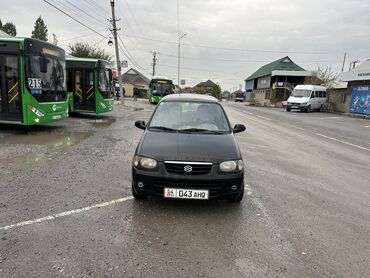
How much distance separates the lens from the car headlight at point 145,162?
13.6 feet

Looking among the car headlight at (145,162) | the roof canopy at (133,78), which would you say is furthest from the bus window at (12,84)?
the roof canopy at (133,78)

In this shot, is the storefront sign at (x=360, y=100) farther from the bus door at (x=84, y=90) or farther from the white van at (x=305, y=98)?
the bus door at (x=84, y=90)

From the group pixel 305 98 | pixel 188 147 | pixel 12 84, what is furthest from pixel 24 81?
pixel 305 98

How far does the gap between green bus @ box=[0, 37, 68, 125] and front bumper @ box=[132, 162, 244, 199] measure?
8.00 m

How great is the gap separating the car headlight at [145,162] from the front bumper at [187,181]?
61 mm

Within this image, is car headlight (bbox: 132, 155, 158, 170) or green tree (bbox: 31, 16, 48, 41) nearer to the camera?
car headlight (bbox: 132, 155, 158, 170)

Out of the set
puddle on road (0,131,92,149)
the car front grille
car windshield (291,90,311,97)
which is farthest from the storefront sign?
the car front grille

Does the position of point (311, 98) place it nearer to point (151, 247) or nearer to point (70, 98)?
point (70, 98)

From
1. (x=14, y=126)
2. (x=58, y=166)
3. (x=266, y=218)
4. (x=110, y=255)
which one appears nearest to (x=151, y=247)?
(x=110, y=255)

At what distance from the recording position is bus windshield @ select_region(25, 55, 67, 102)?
1035 cm

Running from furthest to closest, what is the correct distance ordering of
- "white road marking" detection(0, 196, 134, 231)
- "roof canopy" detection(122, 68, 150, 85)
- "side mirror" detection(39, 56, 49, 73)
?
"roof canopy" detection(122, 68, 150, 85)
"side mirror" detection(39, 56, 49, 73)
"white road marking" detection(0, 196, 134, 231)

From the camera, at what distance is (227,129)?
208 inches

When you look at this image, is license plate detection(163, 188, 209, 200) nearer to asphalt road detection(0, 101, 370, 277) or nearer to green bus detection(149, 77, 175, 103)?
asphalt road detection(0, 101, 370, 277)

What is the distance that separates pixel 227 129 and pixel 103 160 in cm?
355
